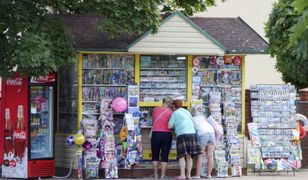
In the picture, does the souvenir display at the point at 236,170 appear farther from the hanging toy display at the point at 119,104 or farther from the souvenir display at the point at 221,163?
the hanging toy display at the point at 119,104

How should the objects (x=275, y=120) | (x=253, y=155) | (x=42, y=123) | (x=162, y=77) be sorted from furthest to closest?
(x=275, y=120), (x=253, y=155), (x=162, y=77), (x=42, y=123)

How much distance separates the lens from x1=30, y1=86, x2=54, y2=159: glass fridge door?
44.5 ft

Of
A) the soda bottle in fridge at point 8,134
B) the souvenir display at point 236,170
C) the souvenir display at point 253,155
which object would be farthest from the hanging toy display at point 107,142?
the souvenir display at point 253,155

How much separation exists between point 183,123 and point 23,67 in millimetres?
3424

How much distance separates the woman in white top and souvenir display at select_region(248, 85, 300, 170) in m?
1.40

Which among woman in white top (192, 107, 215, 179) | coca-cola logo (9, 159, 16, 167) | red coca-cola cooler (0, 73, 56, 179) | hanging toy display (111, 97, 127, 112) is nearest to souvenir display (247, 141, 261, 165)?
woman in white top (192, 107, 215, 179)

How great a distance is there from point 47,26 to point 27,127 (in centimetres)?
224

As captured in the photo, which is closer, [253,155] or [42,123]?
[42,123]

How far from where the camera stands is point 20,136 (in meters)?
13.5

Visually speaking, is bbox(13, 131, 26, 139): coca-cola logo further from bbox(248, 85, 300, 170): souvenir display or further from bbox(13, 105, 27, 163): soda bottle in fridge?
bbox(248, 85, 300, 170): souvenir display

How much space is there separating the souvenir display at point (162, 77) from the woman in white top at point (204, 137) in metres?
0.55

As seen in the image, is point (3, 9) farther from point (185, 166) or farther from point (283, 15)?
point (283, 15)

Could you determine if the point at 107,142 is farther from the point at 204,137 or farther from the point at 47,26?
the point at 47,26

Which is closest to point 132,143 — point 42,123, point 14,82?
point 42,123
